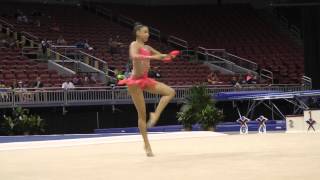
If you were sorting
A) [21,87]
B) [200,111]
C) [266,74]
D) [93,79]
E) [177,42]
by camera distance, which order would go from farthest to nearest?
1. [177,42]
2. [266,74]
3. [93,79]
4. [21,87]
5. [200,111]

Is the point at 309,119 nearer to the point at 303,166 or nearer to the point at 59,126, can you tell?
the point at 59,126

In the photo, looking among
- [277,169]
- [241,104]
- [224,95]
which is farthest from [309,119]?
[277,169]

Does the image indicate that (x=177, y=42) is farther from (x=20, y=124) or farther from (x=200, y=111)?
(x=20, y=124)

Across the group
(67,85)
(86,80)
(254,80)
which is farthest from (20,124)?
(254,80)

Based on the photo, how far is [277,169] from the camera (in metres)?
5.09

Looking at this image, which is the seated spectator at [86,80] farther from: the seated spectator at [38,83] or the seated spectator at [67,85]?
the seated spectator at [38,83]

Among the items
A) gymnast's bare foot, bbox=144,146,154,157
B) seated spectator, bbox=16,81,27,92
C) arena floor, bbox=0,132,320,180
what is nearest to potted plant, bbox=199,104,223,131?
seated spectator, bbox=16,81,27,92

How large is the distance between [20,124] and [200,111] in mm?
5849

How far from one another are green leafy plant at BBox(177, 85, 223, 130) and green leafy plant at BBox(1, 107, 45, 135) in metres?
4.74

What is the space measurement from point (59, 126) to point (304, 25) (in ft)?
36.5

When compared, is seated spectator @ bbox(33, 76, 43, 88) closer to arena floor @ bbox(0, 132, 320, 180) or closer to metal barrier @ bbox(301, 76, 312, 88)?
metal barrier @ bbox(301, 76, 312, 88)

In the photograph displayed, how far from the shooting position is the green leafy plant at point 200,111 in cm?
1950

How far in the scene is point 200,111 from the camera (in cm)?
1980

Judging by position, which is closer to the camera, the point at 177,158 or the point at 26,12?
the point at 177,158
